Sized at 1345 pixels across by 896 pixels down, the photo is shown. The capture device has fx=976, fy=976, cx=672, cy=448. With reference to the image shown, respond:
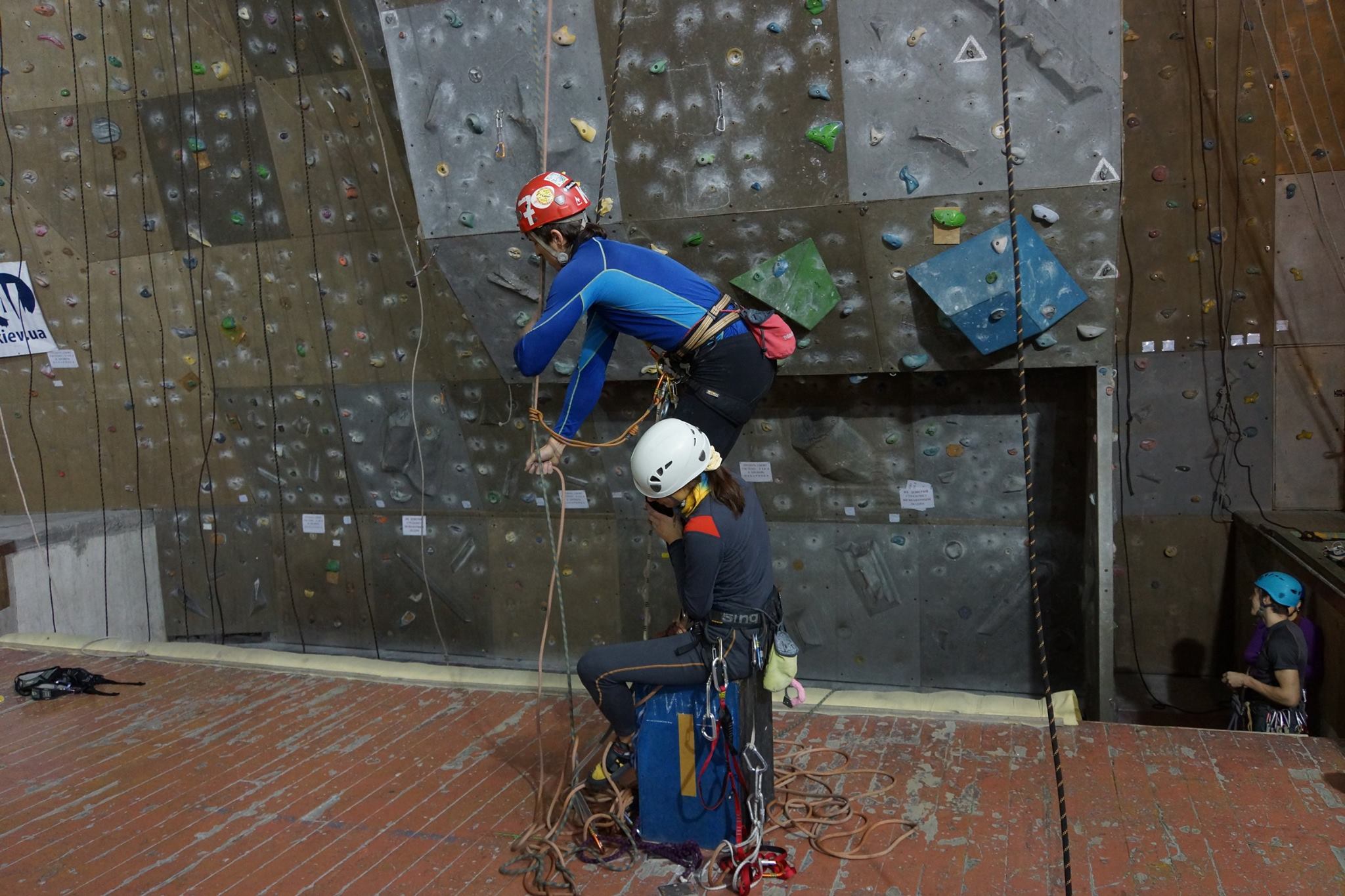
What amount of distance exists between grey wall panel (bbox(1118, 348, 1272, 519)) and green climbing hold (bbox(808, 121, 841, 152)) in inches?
68.6

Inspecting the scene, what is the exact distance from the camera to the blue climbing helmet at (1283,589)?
3012mm

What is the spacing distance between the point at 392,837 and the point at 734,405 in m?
1.43

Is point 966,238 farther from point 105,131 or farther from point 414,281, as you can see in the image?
point 105,131

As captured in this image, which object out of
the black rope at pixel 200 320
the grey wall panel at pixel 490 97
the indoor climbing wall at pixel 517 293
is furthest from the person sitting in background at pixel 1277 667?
the black rope at pixel 200 320

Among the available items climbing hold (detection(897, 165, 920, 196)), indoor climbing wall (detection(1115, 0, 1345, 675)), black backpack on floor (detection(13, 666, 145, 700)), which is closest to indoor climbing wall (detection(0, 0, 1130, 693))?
climbing hold (detection(897, 165, 920, 196))

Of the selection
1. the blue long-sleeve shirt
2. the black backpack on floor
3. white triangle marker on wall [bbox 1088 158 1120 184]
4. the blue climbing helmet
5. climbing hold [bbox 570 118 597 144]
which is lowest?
the black backpack on floor

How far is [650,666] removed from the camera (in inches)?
88.0

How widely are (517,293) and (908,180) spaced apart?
158 centimetres

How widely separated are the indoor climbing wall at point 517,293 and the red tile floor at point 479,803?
106 cm

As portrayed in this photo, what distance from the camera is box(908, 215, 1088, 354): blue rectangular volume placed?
3414 millimetres

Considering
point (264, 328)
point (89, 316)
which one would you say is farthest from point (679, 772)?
point (89, 316)

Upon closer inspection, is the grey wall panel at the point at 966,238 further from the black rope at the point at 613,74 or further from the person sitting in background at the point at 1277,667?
the person sitting in background at the point at 1277,667

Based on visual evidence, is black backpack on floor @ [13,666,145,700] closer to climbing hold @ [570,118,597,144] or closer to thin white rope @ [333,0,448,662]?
thin white rope @ [333,0,448,662]

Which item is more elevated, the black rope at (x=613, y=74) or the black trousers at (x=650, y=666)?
the black rope at (x=613, y=74)
